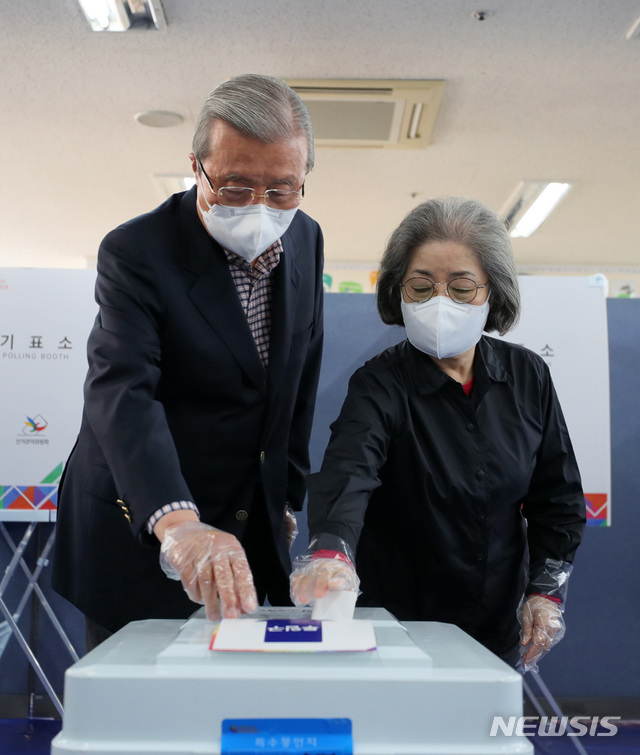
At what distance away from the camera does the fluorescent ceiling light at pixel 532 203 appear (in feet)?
17.3

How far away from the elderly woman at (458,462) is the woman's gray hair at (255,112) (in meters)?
0.31

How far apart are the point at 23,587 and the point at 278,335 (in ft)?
6.61

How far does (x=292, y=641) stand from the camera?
2.09 ft

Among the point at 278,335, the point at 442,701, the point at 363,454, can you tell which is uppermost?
the point at 278,335

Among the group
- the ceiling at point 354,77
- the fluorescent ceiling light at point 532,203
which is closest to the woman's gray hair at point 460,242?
the ceiling at point 354,77

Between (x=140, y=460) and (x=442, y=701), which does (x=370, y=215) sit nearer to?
(x=140, y=460)

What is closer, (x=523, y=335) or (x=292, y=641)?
(x=292, y=641)

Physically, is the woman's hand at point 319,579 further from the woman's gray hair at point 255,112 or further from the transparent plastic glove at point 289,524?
the woman's gray hair at point 255,112

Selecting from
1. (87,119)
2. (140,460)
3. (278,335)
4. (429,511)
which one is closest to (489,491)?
(429,511)

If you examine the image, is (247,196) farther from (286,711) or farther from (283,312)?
(286,711)

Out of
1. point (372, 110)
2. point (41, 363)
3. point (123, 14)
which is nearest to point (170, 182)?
point (372, 110)

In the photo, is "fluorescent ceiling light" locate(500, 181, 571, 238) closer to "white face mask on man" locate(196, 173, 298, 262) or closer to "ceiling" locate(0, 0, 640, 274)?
"ceiling" locate(0, 0, 640, 274)

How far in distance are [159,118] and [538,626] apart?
3812 millimetres

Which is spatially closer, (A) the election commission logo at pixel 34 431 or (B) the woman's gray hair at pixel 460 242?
(B) the woman's gray hair at pixel 460 242
